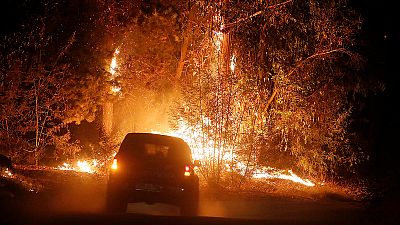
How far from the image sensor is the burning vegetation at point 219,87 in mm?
19969

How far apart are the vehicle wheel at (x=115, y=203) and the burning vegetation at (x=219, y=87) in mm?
6687

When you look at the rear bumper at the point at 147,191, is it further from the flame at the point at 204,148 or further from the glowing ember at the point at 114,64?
the glowing ember at the point at 114,64

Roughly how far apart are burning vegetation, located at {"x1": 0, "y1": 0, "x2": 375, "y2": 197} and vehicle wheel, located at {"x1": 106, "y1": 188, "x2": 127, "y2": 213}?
669 centimetres

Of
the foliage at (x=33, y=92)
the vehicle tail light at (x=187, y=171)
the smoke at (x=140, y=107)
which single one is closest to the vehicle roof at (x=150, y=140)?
the vehicle tail light at (x=187, y=171)

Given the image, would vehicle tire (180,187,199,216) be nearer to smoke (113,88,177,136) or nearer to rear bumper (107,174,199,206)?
rear bumper (107,174,199,206)

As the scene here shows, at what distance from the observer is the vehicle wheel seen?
13.3m

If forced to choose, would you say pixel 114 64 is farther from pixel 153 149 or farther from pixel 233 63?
pixel 153 149

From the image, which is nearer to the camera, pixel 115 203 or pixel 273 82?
pixel 115 203

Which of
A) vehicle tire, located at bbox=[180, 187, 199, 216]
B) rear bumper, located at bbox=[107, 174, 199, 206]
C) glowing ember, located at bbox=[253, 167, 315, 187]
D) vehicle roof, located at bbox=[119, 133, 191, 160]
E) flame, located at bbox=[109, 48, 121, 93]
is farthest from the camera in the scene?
flame, located at bbox=[109, 48, 121, 93]

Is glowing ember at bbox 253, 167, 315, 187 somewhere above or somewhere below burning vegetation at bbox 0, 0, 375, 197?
below

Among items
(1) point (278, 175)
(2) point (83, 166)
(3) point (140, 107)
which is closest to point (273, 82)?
(1) point (278, 175)

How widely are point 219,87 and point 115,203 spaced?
711cm

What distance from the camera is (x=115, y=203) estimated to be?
43.9 feet

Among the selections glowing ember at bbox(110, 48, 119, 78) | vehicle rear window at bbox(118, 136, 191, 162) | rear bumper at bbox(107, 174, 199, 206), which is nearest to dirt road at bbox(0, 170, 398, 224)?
rear bumper at bbox(107, 174, 199, 206)
